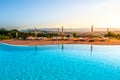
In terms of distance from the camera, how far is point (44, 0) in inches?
641

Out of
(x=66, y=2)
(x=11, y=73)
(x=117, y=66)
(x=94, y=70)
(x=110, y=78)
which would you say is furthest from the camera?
(x=66, y=2)

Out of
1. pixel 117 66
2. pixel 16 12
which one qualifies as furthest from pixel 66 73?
pixel 16 12

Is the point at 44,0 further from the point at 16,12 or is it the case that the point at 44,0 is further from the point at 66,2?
the point at 16,12

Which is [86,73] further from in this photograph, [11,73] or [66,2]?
[66,2]

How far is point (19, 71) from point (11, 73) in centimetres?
42

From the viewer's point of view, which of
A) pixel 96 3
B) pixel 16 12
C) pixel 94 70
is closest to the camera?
pixel 94 70

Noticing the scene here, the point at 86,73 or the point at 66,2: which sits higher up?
the point at 66,2

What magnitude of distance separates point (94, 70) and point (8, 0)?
547 inches

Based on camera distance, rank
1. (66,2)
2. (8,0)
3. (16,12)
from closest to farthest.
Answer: (66,2) < (8,0) < (16,12)

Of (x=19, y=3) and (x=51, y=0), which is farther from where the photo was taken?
(x=19, y=3)

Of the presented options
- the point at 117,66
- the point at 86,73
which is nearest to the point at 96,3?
the point at 117,66

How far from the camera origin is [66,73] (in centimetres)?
690

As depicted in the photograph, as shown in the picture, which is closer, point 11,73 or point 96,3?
point 11,73

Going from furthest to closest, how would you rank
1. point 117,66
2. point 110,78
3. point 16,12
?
point 16,12
point 117,66
point 110,78
